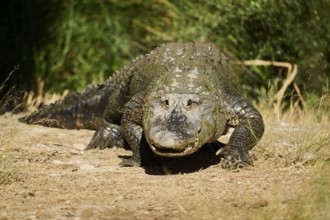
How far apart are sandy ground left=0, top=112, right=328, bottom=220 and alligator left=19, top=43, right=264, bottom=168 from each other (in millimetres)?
235

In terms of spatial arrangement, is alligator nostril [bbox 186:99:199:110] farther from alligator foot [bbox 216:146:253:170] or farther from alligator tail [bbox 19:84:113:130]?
alligator tail [bbox 19:84:113:130]

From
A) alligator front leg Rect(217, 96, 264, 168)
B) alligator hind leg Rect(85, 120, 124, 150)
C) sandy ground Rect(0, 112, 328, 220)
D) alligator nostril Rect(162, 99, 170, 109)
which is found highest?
alligator nostril Rect(162, 99, 170, 109)

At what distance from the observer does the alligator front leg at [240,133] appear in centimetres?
679

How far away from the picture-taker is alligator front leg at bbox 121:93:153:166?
7.22 metres

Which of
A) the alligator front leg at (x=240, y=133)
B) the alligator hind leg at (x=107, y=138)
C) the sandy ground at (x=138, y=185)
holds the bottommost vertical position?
the alligator hind leg at (x=107, y=138)

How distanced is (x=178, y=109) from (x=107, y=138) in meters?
1.91

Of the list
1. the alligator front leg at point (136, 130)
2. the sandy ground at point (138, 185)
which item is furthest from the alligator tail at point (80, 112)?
the alligator front leg at point (136, 130)

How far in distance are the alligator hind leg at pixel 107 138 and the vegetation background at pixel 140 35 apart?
2935mm

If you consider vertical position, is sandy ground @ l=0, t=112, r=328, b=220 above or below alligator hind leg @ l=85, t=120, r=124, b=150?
→ above

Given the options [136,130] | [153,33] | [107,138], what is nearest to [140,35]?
[153,33]

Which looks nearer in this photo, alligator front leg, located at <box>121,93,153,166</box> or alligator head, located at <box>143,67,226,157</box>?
alligator head, located at <box>143,67,226,157</box>

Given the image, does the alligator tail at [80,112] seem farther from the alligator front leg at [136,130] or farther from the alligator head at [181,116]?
the alligator head at [181,116]

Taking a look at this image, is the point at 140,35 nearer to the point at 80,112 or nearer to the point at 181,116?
the point at 80,112

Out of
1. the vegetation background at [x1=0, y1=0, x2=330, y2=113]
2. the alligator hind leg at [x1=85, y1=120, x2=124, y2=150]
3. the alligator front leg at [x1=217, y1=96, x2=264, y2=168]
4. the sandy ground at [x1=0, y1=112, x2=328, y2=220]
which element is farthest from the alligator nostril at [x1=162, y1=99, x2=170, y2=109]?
the vegetation background at [x1=0, y1=0, x2=330, y2=113]
